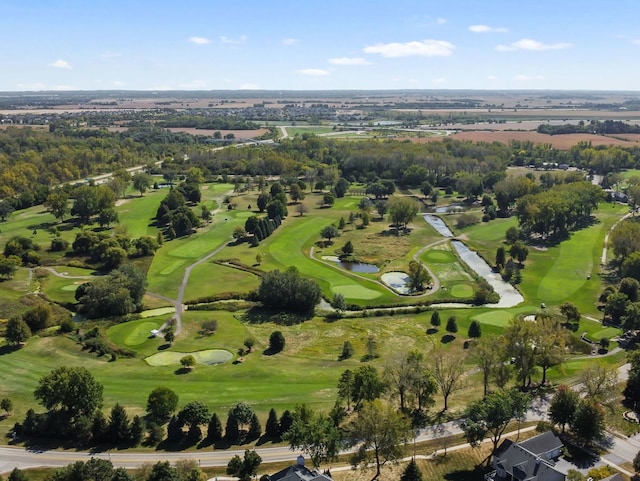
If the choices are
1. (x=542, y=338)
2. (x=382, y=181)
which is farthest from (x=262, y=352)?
(x=382, y=181)

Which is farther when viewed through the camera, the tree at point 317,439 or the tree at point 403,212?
the tree at point 403,212

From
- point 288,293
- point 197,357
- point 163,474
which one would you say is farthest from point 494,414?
point 288,293

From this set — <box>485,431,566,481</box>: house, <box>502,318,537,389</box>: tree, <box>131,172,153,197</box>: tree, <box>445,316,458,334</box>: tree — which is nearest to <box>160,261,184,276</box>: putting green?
<box>445,316,458,334</box>: tree

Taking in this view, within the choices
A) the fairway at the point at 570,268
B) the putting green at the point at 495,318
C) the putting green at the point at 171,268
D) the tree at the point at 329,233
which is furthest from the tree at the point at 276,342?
the tree at the point at 329,233

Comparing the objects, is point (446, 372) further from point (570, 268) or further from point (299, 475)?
point (570, 268)

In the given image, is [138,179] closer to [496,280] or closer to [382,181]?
[382,181]

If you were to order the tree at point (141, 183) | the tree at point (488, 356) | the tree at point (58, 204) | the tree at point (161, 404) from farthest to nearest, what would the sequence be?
the tree at point (141, 183), the tree at point (58, 204), the tree at point (488, 356), the tree at point (161, 404)

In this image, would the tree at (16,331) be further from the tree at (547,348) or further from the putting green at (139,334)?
the tree at (547,348)
